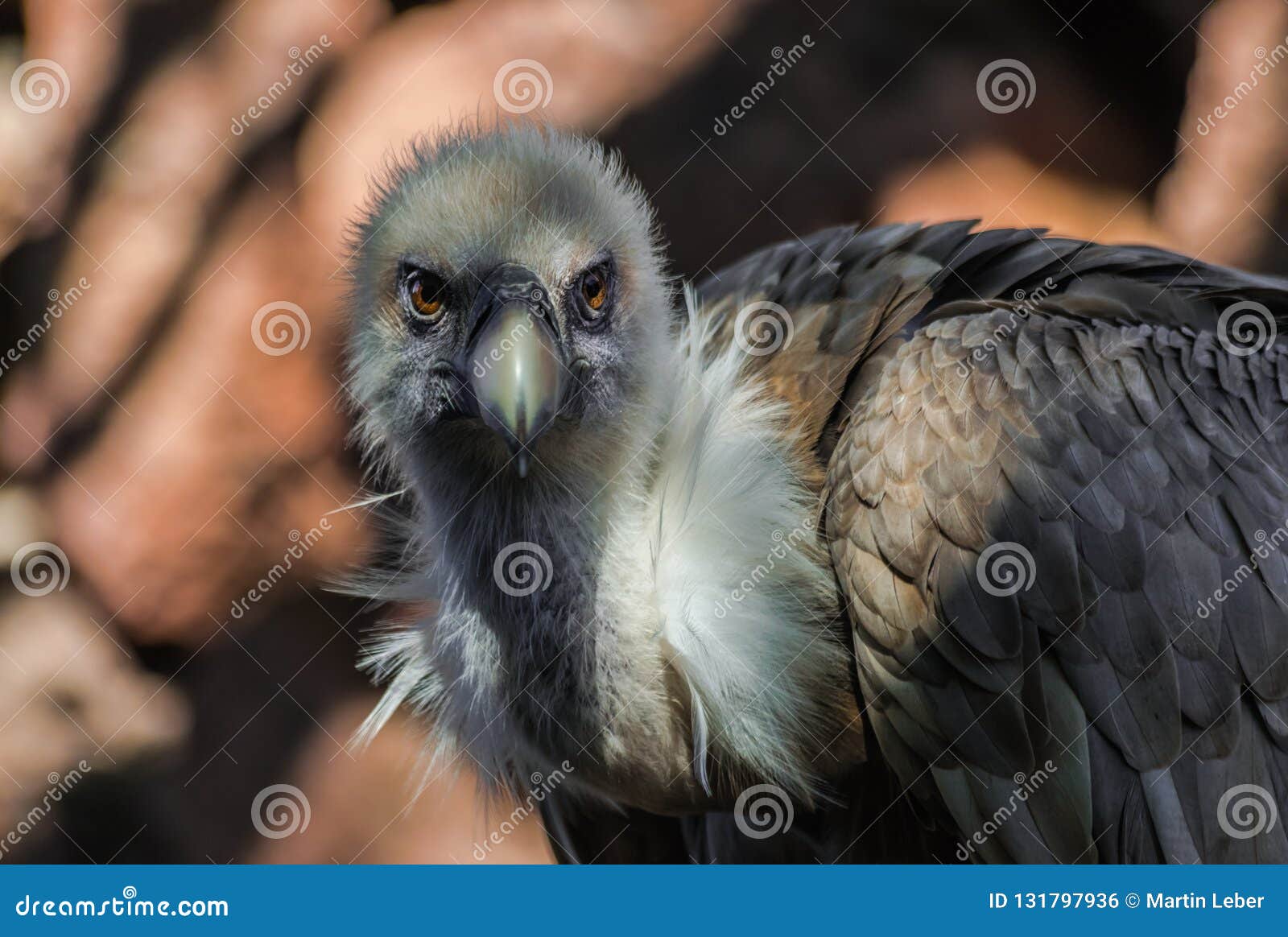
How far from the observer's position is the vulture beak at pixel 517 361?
1621 millimetres

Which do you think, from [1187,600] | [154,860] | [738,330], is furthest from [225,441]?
[1187,600]

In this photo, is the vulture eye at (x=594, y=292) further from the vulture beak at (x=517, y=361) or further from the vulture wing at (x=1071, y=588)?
the vulture wing at (x=1071, y=588)

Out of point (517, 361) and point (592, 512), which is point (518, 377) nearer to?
point (517, 361)

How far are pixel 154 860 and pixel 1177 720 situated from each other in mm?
3263

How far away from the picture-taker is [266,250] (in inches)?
144

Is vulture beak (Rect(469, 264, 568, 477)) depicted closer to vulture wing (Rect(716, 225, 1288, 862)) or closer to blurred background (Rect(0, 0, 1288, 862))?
vulture wing (Rect(716, 225, 1288, 862))

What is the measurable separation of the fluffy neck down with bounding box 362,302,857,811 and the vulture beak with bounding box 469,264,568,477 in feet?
0.94

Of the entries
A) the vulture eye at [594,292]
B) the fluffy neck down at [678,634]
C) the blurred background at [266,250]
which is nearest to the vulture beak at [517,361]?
the vulture eye at [594,292]

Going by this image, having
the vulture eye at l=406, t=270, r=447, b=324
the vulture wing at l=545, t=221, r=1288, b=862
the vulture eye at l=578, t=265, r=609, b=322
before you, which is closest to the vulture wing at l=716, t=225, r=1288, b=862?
the vulture wing at l=545, t=221, r=1288, b=862

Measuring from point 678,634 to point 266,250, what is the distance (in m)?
2.40

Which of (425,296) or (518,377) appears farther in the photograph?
(425,296)

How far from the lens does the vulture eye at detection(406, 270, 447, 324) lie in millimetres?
1894

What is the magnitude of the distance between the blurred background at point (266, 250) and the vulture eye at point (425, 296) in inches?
69.3

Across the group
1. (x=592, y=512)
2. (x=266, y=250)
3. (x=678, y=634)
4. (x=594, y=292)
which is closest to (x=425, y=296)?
(x=594, y=292)
